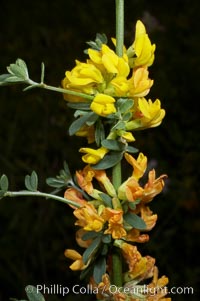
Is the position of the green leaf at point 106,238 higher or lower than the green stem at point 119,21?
lower

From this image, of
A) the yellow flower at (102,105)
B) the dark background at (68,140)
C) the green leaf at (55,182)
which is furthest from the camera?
the dark background at (68,140)

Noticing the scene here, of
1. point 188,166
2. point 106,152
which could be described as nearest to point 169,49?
point 188,166

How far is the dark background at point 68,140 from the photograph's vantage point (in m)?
1.65

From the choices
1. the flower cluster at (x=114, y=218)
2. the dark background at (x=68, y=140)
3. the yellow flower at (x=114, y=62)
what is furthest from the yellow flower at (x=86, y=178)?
the dark background at (x=68, y=140)

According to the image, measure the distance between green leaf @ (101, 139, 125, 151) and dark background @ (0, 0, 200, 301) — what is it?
607 mm

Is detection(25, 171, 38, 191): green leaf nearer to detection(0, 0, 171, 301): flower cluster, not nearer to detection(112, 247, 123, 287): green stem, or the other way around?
detection(0, 0, 171, 301): flower cluster

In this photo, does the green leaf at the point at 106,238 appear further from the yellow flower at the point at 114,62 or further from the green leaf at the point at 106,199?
the yellow flower at the point at 114,62

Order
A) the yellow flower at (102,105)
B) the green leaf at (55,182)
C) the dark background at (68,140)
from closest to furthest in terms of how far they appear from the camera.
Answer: the yellow flower at (102,105) < the green leaf at (55,182) < the dark background at (68,140)

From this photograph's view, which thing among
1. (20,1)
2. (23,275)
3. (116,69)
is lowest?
(23,275)

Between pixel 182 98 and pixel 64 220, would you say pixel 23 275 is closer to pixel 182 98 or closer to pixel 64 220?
pixel 64 220

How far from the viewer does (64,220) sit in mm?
1795

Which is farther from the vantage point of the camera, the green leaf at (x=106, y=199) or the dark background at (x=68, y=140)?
the dark background at (x=68, y=140)

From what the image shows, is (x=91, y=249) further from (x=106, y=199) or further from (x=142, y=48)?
(x=142, y=48)

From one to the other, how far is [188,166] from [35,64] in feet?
3.54
